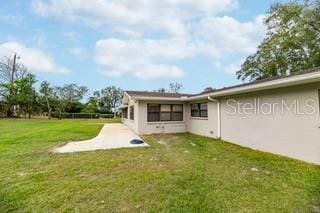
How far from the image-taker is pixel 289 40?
54.7 feet

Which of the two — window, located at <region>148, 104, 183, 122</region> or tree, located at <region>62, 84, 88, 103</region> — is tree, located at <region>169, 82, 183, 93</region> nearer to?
tree, located at <region>62, 84, 88, 103</region>

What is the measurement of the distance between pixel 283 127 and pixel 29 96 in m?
36.4

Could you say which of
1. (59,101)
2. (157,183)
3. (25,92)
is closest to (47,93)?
(59,101)

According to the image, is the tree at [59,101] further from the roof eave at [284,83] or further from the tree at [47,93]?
the roof eave at [284,83]

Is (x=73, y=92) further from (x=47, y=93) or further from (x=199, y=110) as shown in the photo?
(x=199, y=110)

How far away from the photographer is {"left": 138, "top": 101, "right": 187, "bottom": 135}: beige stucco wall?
1227 centimetres

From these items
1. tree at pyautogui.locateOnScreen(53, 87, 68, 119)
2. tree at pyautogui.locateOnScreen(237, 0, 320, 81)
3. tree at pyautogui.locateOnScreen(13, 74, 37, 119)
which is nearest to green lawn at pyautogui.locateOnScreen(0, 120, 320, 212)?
Result: tree at pyautogui.locateOnScreen(237, 0, 320, 81)

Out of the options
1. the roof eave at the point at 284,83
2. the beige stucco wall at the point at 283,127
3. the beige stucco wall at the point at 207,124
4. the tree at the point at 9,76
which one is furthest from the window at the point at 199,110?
the tree at the point at 9,76

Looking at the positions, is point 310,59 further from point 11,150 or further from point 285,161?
point 11,150

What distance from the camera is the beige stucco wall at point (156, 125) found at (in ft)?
40.2

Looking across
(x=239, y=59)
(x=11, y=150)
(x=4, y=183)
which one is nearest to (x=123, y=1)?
(x=11, y=150)

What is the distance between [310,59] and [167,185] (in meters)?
18.0

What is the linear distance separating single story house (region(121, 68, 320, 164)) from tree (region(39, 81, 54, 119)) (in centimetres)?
2796

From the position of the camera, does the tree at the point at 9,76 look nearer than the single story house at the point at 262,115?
No
